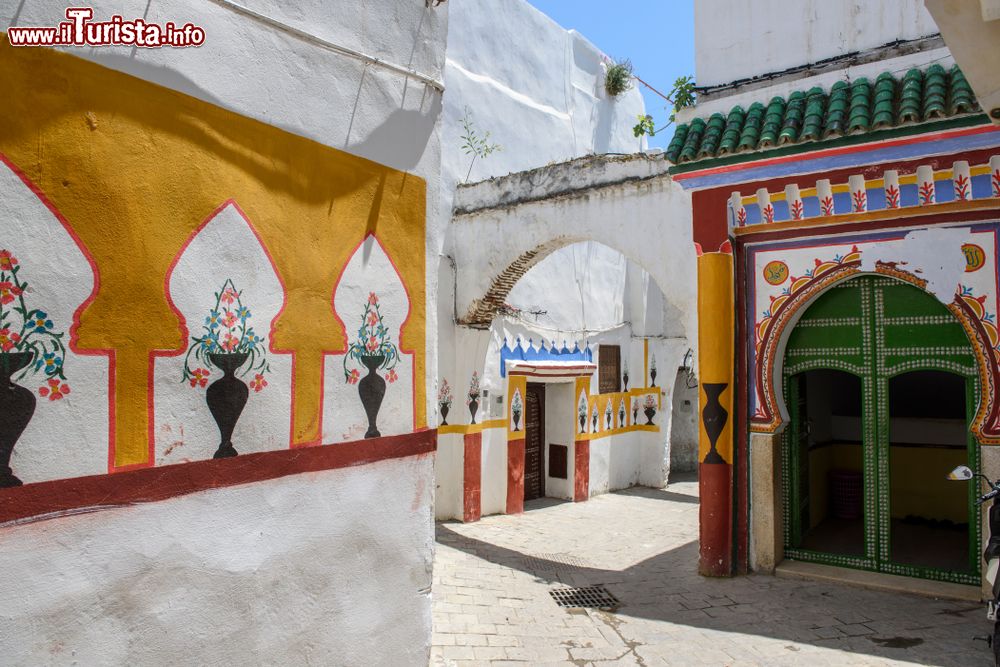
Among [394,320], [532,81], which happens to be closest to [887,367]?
[394,320]

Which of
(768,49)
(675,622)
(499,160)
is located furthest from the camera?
(499,160)

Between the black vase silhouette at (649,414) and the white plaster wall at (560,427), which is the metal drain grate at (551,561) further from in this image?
the black vase silhouette at (649,414)

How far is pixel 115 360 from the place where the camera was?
2158 millimetres

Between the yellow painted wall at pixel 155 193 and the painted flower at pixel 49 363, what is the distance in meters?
0.09

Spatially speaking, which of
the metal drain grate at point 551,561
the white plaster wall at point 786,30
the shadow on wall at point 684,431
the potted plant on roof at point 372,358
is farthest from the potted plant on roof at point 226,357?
the shadow on wall at point 684,431

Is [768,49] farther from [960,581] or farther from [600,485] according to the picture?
[600,485]

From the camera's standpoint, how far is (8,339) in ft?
6.31

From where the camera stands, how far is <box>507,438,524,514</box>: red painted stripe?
373 inches

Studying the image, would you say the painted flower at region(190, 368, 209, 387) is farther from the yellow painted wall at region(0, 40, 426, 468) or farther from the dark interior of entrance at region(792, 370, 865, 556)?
the dark interior of entrance at region(792, 370, 865, 556)

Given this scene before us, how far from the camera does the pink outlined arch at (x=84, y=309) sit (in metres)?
1.96

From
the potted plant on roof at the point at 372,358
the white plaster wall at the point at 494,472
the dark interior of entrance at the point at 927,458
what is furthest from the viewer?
the white plaster wall at the point at 494,472

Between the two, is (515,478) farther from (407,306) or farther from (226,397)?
(226,397)

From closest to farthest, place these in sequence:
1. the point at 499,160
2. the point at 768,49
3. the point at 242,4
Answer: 1. the point at 242,4
2. the point at 768,49
3. the point at 499,160

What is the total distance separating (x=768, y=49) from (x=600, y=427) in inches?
240
